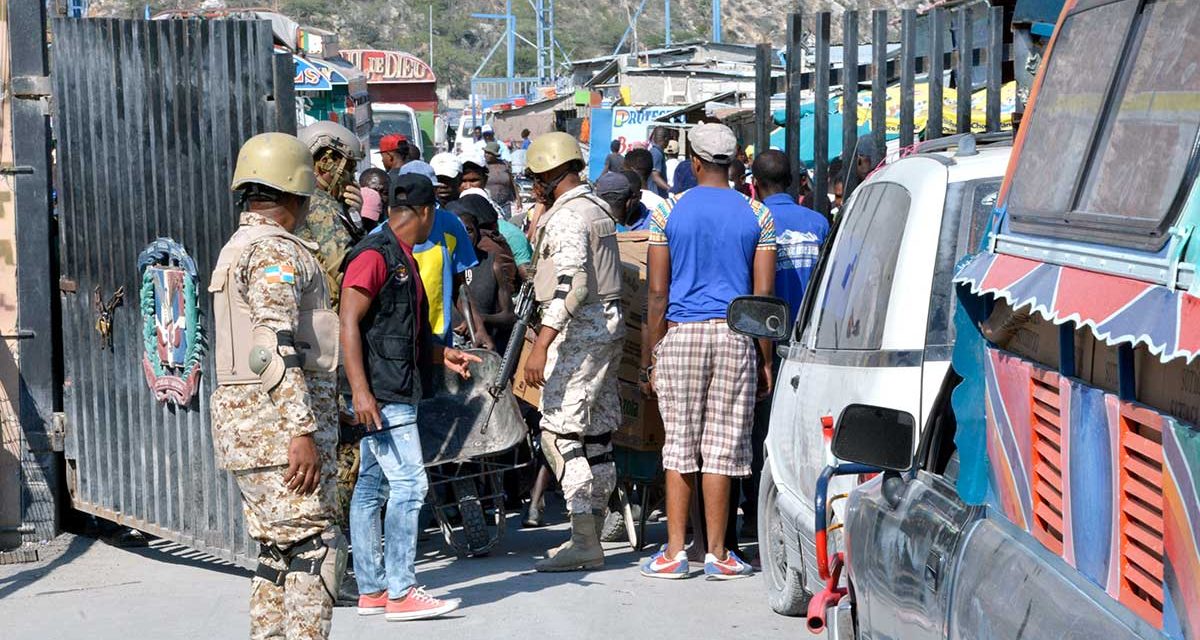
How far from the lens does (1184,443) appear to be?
6.61ft

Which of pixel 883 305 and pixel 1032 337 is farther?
pixel 883 305

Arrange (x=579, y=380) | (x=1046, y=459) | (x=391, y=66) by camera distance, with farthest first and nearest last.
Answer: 1. (x=391, y=66)
2. (x=579, y=380)
3. (x=1046, y=459)

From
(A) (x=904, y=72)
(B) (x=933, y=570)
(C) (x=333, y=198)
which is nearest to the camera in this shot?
(B) (x=933, y=570)

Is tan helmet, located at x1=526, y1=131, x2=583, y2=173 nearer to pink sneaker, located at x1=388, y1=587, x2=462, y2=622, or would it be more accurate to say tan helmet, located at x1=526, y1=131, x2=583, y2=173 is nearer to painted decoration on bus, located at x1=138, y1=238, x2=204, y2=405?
painted decoration on bus, located at x1=138, y1=238, x2=204, y2=405

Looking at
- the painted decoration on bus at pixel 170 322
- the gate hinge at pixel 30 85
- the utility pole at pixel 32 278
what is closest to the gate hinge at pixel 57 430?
the utility pole at pixel 32 278

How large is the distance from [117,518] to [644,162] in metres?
5.68

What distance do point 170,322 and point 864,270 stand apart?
3661mm

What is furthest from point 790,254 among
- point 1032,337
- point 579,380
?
point 1032,337

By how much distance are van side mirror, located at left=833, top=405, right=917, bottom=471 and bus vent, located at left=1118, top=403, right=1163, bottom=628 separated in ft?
3.97

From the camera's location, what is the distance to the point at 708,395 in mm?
7215

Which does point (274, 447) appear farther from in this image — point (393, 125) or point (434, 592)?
point (393, 125)

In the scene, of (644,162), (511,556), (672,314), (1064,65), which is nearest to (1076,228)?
(1064,65)

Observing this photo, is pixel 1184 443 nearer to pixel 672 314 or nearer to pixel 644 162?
pixel 672 314

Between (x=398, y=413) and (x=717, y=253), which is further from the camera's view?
(x=717, y=253)
